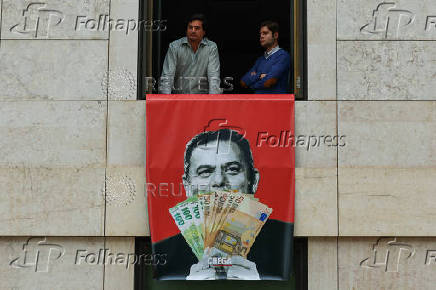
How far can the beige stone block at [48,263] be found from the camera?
924cm

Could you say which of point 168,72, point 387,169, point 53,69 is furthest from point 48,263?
point 387,169

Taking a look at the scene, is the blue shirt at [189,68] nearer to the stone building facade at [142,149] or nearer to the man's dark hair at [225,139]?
the stone building facade at [142,149]

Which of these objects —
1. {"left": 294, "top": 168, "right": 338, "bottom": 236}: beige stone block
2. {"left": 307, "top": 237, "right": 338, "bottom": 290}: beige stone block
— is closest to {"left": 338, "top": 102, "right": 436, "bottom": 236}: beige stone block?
{"left": 294, "top": 168, "right": 338, "bottom": 236}: beige stone block

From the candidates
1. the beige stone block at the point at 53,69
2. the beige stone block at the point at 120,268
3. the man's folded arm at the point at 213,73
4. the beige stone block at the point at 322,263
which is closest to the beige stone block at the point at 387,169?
the beige stone block at the point at 322,263

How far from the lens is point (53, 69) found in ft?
31.2

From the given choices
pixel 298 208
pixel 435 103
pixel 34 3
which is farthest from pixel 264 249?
pixel 34 3

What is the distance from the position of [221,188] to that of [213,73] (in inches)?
74.3

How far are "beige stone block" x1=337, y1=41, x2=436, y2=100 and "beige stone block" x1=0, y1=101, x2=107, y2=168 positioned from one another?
349 centimetres

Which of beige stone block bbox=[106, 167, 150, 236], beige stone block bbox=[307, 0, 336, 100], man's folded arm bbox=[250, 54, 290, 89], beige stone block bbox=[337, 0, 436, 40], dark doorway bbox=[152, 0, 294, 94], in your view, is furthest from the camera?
dark doorway bbox=[152, 0, 294, 94]

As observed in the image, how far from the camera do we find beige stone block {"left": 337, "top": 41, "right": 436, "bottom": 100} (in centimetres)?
939

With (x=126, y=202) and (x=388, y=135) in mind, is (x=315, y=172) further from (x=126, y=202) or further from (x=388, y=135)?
(x=126, y=202)

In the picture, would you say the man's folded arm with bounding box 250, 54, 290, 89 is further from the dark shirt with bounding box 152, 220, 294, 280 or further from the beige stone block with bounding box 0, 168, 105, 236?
the beige stone block with bounding box 0, 168, 105, 236

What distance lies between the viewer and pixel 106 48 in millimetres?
9539

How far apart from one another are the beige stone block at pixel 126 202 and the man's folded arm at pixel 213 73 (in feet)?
5.47
